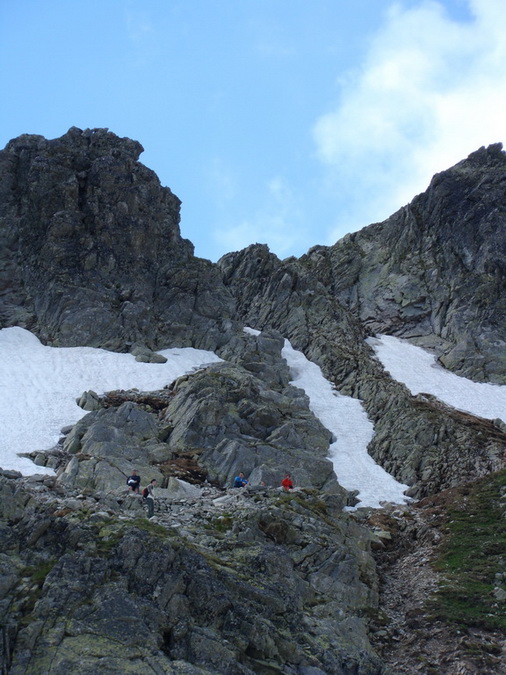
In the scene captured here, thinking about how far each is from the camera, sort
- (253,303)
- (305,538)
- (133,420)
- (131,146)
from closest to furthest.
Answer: (305,538), (133,420), (131,146), (253,303)

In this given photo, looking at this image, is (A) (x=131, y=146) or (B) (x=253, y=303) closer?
(A) (x=131, y=146)

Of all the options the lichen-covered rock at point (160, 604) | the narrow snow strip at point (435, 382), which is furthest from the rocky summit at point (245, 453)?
the narrow snow strip at point (435, 382)

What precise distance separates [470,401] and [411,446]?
14279mm

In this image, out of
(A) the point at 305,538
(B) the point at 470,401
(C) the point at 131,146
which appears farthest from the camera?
(C) the point at 131,146

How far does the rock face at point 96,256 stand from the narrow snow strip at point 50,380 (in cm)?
235

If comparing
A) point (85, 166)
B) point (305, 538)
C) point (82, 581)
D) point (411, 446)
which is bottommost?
point (82, 581)

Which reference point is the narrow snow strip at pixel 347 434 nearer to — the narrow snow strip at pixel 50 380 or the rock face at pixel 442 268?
the narrow snow strip at pixel 50 380

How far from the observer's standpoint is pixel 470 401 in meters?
57.0

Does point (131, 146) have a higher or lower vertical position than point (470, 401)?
higher

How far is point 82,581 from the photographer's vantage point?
17.4 meters

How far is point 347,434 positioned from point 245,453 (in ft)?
45.8

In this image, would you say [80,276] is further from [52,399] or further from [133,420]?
[133,420]

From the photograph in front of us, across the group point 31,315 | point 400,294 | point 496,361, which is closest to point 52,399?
point 31,315

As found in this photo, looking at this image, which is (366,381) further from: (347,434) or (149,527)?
(149,527)
